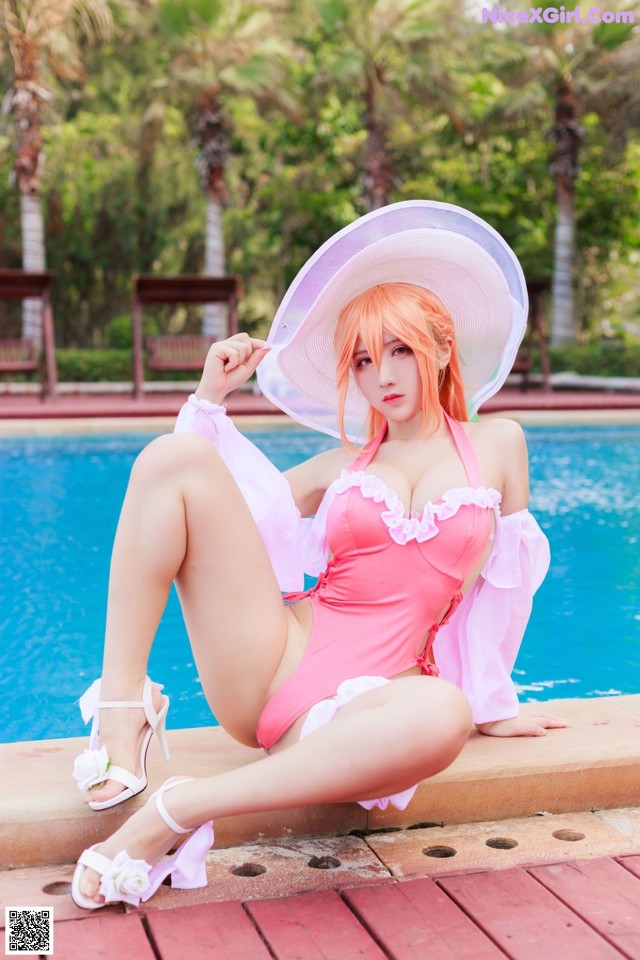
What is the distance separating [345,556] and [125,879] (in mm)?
755

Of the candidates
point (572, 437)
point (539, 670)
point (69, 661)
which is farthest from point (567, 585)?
point (572, 437)

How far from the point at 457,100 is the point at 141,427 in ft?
35.4

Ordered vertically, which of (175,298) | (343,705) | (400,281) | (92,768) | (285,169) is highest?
(285,169)

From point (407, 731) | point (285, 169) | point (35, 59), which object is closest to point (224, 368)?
point (407, 731)

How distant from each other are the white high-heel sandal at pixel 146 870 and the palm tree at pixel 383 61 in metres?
17.0

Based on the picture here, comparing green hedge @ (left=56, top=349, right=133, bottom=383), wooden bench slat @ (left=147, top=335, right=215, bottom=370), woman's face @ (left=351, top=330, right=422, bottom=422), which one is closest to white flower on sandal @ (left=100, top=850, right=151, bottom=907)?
woman's face @ (left=351, top=330, right=422, bottom=422)

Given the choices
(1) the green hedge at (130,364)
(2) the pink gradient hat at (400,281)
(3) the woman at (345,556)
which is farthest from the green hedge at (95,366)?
(3) the woman at (345,556)

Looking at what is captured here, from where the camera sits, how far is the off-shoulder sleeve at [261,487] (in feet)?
7.45

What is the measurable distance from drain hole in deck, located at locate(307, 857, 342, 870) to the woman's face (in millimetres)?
906

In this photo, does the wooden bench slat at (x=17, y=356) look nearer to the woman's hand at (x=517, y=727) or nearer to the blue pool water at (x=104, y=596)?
the blue pool water at (x=104, y=596)

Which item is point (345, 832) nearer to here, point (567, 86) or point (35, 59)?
Answer: point (35, 59)

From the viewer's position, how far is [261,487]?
2.29 meters

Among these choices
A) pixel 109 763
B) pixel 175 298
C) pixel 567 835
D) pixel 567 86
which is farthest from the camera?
pixel 567 86

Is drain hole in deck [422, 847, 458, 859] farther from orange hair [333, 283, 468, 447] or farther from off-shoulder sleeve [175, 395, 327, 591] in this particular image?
orange hair [333, 283, 468, 447]
